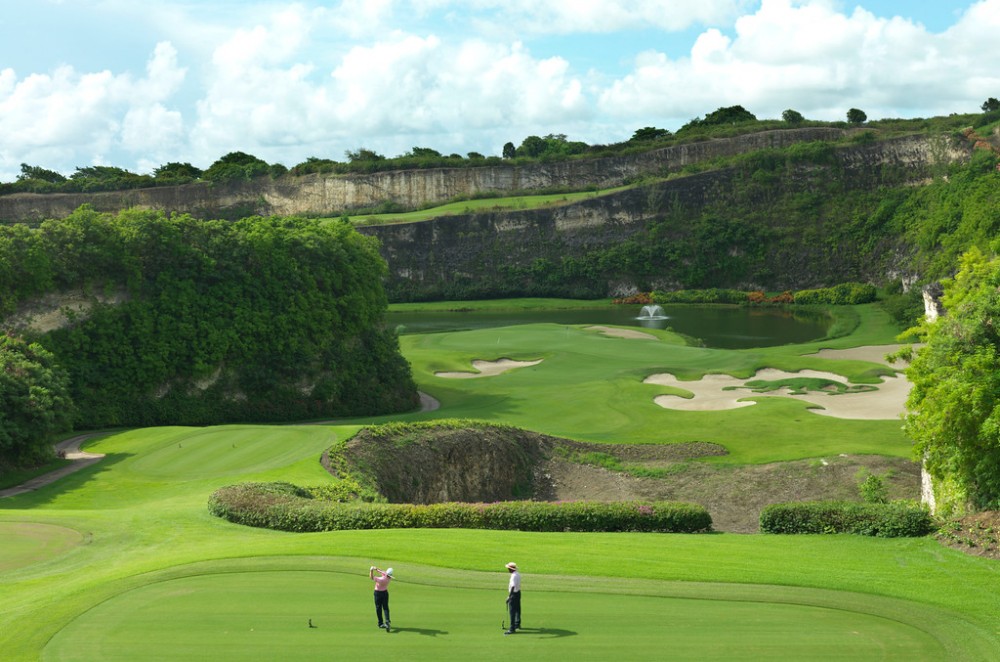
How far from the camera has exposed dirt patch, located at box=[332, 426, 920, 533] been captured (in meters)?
32.8

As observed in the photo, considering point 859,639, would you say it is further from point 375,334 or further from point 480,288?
point 480,288

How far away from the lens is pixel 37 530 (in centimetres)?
2425

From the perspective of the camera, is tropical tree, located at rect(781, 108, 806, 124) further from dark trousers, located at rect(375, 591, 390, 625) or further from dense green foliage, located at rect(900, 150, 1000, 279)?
dark trousers, located at rect(375, 591, 390, 625)

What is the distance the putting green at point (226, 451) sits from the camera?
109 feet

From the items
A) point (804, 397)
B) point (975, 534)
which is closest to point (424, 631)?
point (975, 534)

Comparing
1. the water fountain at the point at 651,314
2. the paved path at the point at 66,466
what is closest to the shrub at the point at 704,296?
the water fountain at the point at 651,314

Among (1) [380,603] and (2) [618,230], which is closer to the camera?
(1) [380,603]

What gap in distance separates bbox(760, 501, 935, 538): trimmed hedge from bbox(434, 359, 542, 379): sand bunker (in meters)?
34.5

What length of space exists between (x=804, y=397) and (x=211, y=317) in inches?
1134

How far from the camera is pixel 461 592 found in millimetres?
18188

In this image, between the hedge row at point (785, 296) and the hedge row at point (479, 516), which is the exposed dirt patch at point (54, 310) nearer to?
the hedge row at point (479, 516)

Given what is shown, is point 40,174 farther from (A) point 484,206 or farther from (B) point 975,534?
(B) point 975,534

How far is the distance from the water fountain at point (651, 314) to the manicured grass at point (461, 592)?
7016cm

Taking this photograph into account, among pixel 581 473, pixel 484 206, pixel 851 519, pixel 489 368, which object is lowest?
pixel 581 473
